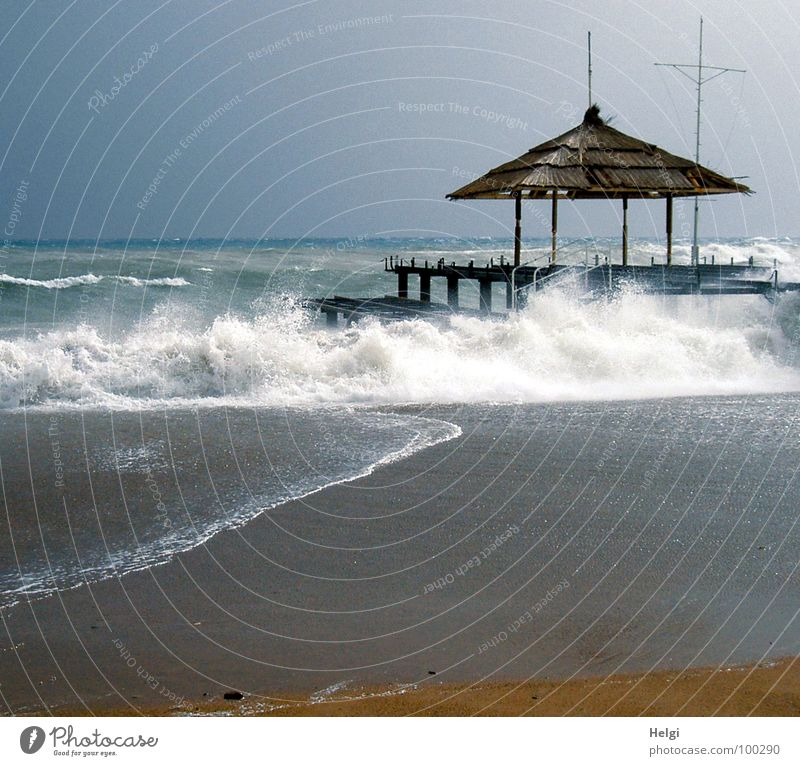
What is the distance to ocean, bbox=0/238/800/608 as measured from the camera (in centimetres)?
856

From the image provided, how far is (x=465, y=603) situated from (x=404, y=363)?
1033cm

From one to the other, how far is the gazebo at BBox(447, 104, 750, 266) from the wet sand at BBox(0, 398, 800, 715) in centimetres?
1177

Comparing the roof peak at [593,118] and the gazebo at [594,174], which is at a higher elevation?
the roof peak at [593,118]

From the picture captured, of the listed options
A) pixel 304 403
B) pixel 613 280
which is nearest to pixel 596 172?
pixel 613 280

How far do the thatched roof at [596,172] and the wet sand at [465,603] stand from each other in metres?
11.7

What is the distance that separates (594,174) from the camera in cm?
2148

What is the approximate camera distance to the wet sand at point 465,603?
197 inches

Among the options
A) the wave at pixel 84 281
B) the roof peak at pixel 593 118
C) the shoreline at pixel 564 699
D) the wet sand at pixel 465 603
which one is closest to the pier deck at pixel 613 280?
the roof peak at pixel 593 118

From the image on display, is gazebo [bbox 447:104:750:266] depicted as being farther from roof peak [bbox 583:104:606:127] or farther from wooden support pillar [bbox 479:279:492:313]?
wooden support pillar [bbox 479:279:492:313]

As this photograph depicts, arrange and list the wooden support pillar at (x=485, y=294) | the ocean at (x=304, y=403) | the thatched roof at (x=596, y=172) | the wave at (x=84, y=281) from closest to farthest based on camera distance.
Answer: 1. the ocean at (x=304, y=403)
2. the thatched roof at (x=596, y=172)
3. the wooden support pillar at (x=485, y=294)
4. the wave at (x=84, y=281)

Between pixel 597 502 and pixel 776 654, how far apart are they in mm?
3489

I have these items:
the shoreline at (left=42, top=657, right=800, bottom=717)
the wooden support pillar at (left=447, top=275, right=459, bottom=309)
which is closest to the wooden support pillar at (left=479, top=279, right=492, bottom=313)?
the wooden support pillar at (left=447, top=275, right=459, bottom=309)

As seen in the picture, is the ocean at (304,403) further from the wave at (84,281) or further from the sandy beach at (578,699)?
the wave at (84,281)

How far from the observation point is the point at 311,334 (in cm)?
1794
